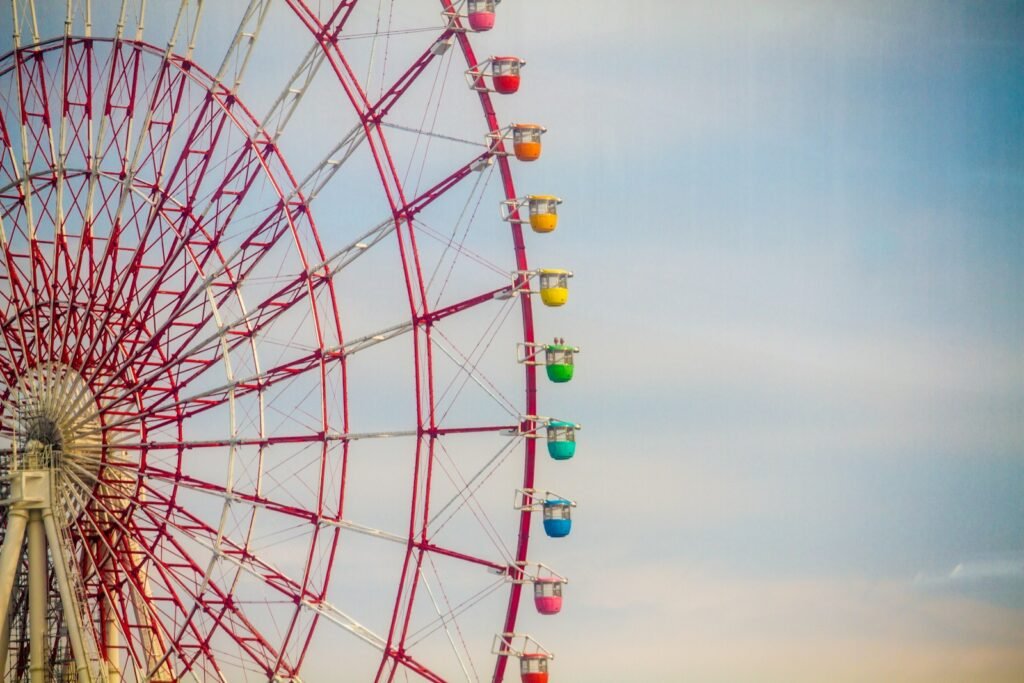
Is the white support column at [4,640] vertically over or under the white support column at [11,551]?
under

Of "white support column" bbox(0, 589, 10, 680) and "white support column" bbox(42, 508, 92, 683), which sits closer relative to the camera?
"white support column" bbox(42, 508, 92, 683)

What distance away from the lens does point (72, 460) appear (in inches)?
1622

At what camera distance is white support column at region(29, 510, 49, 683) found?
4109 cm

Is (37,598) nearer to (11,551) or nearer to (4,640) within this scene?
(11,551)

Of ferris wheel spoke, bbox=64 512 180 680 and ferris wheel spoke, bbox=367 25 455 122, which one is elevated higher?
ferris wheel spoke, bbox=367 25 455 122

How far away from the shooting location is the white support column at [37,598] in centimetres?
4109

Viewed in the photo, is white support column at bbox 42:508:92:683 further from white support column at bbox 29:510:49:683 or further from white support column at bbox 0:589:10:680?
white support column at bbox 0:589:10:680

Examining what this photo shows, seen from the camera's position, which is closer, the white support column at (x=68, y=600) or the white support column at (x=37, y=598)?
the white support column at (x=68, y=600)

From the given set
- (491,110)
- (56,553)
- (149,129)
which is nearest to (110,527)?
(56,553)

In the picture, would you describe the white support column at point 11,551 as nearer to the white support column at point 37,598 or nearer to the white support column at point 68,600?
the white support column at point 37,598

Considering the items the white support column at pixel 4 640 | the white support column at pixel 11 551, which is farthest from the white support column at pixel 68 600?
the white support column at pixel 4 640

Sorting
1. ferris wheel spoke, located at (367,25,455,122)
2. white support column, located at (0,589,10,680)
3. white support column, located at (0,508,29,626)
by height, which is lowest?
white support column, located at (0,589,10,680)

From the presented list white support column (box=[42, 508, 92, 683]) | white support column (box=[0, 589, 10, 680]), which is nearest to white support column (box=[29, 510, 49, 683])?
white support column (box=[42, 508, 92, 683])

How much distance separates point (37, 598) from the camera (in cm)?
4125
